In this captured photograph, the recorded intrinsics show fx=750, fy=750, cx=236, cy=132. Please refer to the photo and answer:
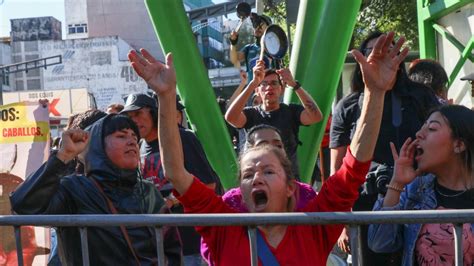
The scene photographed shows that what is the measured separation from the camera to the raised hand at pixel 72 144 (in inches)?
127

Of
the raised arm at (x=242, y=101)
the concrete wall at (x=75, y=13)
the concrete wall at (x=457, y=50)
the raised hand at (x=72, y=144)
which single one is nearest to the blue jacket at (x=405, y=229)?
the raised hand at (x=72, y=144)

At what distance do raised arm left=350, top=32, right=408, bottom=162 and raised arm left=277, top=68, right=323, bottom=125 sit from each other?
6.15ft

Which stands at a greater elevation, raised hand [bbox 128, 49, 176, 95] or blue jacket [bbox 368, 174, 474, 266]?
raised hand [bbox 128, 49, 176, 95]

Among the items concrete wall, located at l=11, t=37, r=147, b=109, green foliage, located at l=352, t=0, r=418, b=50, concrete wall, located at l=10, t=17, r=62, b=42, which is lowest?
concrete wall, located at l=11, t=37, r=147, b=109

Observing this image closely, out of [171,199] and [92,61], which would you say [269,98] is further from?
[92,61]

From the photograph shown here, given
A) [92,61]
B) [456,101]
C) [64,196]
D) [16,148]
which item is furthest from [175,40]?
[92,61]

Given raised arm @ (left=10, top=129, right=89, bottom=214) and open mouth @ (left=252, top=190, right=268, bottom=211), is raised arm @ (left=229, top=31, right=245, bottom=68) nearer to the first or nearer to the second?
raised arm @ (left=10, top=129, right=89, bottom=214)

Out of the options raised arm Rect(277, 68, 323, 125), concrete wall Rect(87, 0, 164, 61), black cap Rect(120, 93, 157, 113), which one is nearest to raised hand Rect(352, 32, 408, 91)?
raised arm Rect(277, 68, 323, 125)

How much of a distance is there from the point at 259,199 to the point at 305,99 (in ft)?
6.27

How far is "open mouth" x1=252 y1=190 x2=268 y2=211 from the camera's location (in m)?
2.88

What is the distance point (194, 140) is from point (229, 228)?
5.92 ft

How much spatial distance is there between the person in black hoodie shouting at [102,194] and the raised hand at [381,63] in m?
1.17

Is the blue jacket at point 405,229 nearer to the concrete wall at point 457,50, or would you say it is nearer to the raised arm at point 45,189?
the raised arm at point 45,189

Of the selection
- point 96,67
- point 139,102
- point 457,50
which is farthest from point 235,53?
point 96,67
